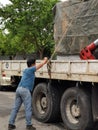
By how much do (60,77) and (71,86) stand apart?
348mm

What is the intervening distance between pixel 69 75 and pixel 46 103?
1.62 m

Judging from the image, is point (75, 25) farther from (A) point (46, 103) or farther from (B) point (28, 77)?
(B) point (28, 77)

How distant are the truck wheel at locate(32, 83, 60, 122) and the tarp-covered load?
4.85 feet

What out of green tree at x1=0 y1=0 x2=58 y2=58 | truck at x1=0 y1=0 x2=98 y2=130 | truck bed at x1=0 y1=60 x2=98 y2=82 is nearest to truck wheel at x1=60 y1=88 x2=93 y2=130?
truck at x1=0 y1=0 x2=98 y2=130

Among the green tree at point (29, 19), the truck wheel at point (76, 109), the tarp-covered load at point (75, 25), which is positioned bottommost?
the truck wheel at point (76, 109)

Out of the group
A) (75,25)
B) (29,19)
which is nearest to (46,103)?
(75,25)

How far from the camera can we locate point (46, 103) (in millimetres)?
10898

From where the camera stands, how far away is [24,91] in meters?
9.66

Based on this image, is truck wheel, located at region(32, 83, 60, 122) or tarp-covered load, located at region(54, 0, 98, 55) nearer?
truck wheel, located at region(32, 83, 60, 122)

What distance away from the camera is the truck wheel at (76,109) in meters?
9.12

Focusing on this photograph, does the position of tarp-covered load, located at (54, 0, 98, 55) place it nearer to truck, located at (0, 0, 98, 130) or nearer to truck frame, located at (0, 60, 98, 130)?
truck, located at (0, 0, 98, 130)

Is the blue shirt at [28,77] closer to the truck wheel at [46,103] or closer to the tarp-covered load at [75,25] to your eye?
the truck wheel at [46,103]

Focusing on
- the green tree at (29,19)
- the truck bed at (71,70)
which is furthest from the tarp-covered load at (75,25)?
the green tree at (29,19)

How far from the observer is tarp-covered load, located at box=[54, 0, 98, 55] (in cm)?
1115
